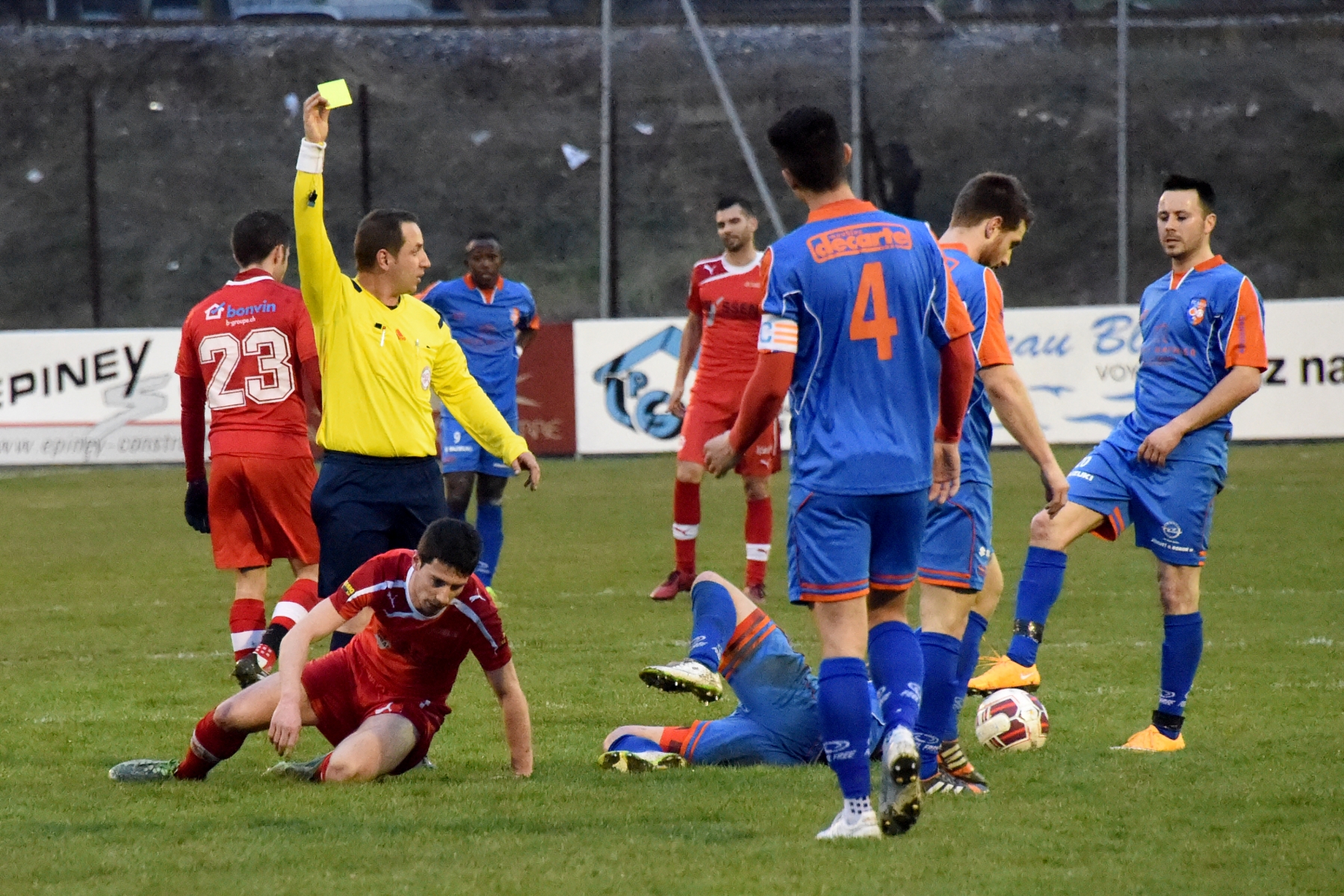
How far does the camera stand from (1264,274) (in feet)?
83.1

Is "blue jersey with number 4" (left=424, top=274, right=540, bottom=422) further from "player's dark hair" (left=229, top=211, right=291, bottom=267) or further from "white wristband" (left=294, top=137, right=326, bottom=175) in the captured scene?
"white wristband" (left=294, top=137, right=326, bottom=175)

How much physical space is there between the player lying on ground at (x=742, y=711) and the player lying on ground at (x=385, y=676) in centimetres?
42

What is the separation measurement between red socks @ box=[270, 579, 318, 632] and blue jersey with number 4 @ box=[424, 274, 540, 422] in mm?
4060

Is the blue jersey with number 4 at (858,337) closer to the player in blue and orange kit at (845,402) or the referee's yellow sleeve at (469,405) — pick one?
the player in blue and orange kit at (845,402)

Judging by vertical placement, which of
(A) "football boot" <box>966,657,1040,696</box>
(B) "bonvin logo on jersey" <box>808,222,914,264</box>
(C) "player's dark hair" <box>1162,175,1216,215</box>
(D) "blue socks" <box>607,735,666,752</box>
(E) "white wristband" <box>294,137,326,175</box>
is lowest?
(D) "blue socks" <box>607,735,666,752</box>

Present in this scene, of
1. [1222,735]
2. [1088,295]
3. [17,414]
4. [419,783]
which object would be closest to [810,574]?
[419,783]

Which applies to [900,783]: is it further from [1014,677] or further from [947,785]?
[1014,677]

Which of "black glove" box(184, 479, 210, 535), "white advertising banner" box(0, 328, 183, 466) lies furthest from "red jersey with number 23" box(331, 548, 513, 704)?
"white advertising banner" box(0, 328, 183, 466)

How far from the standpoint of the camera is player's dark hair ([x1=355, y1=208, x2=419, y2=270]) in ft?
20.0

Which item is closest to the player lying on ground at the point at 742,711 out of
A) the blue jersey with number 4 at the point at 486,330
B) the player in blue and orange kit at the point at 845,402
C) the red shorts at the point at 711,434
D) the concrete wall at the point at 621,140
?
the player in blue and orange kit at the point at 845,402

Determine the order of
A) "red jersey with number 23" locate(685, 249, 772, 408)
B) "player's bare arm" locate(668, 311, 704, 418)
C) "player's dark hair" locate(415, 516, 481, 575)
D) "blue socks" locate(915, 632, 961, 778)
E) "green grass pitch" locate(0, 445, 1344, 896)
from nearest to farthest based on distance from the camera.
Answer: "green grass pitch" locate(0, 445, 1344, 896) → "player's dark hair" locate(415, 516, 481, 575) → "blue socks" locate(915, 632, 961, 778) → "red jersey with number 23" locate(685, 249, 772, 408) → "player's bare arm" locate(668, 311, 704, 418)

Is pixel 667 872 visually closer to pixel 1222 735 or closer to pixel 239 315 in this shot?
pixel 1222 735

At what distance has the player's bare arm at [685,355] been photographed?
1074 centimetres

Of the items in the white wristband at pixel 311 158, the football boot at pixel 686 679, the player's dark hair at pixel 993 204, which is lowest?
the football boot at pixel 686 679
